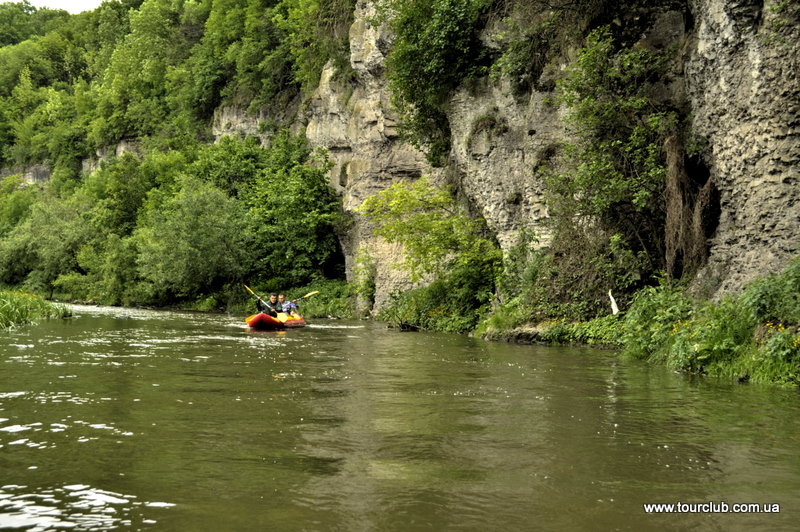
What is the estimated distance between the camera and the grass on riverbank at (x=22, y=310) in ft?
69.4

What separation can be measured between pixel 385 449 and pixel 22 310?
19.2 metres

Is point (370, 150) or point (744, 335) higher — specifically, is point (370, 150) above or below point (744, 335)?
above

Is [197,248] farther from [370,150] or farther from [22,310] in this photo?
[22,310]

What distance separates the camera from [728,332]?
11836mm

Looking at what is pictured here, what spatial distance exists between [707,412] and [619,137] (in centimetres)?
1000

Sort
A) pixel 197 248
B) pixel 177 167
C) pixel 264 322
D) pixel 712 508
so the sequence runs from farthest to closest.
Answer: pixel 177 167
pixel 197 248
pixel 264 322
pixel 712 508

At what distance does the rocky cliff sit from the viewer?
506 inches

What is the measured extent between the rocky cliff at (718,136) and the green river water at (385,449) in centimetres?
350

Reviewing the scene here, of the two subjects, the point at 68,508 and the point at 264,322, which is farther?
the point at 264,322

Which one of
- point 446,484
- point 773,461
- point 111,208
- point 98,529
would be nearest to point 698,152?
point 773,461

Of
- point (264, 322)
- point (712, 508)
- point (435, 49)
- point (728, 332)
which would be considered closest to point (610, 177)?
point (728, 332)

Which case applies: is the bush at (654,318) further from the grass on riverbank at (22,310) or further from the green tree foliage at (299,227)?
the green tree foliage at (299,227)

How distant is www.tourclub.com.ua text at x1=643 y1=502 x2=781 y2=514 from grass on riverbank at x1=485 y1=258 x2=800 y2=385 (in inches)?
242

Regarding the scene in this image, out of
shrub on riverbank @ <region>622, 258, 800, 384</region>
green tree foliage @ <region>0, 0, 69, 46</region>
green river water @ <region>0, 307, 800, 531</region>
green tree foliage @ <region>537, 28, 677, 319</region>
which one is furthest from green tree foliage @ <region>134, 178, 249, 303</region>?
green tree foliage @ <region>0, 0, 69, 46</region>
